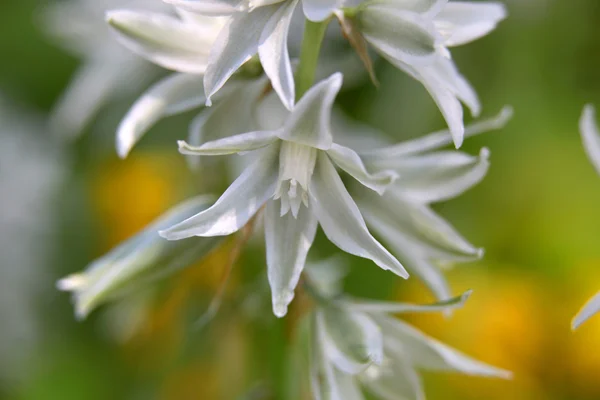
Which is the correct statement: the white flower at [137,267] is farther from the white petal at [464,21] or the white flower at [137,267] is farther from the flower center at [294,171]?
the white petal at [464,21]

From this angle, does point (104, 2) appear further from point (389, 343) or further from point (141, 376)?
point (389, 343)

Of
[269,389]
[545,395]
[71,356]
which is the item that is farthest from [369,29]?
[71,356]

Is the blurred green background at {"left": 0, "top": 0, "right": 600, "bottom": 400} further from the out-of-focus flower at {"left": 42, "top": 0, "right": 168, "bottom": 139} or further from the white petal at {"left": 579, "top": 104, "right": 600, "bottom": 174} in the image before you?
the white petal at {"left": 579, "top": 104, "right": 600, "bottom": 174}

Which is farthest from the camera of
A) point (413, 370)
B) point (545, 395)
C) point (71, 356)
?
point (71, 356)

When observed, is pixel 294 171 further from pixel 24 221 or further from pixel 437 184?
pixel 24 221

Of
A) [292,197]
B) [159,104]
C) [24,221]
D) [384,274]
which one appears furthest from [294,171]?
[24,221]

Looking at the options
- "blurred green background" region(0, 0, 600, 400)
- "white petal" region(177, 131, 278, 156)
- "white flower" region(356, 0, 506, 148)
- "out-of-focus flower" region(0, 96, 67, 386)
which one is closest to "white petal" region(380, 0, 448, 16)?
"white flower" region(356, 0, 506, 148)
